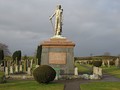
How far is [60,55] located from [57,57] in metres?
0.36

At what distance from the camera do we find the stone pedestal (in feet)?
105

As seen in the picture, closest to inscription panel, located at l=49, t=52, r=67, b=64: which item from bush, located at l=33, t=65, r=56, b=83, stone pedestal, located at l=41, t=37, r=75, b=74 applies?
stone pedestal, located at l=41, t=37, r=75, b=74

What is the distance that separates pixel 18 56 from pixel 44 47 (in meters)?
32.8

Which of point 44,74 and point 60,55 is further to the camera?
point 60,55

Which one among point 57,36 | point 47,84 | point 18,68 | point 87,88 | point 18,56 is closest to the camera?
point 87,88

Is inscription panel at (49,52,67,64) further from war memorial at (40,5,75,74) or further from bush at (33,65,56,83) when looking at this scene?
bush at (33,65,56,83)

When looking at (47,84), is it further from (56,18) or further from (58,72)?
(56,18)

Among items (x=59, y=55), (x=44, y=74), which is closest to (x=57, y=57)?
(x=59, y=55)

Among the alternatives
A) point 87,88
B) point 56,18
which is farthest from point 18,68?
point 87,88

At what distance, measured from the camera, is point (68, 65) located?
105 ft

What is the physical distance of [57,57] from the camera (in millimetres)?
32031

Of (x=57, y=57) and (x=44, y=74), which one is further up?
(x=57, y=57)

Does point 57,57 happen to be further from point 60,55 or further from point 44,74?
point 44,74

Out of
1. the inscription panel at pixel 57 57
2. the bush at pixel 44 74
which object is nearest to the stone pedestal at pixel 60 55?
the inscription panel at pixel 57 57
